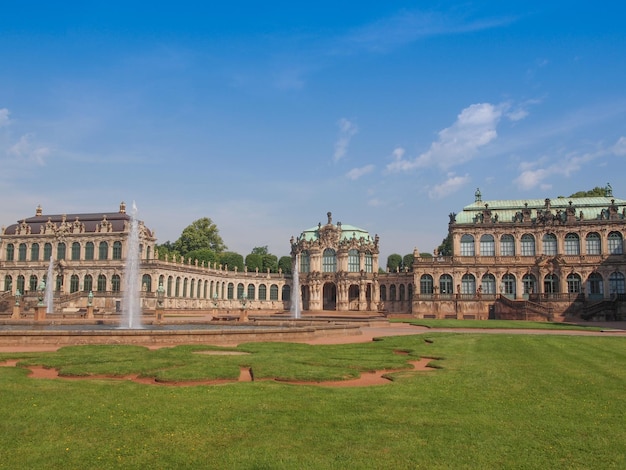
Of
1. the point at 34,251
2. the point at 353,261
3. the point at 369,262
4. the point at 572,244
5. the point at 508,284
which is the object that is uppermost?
the point at 572,244

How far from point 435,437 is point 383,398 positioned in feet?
11.8

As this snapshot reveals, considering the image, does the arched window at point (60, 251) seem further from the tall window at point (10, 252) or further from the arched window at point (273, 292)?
the arched window at point (273, 292)

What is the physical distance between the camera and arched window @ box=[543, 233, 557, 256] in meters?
84.8

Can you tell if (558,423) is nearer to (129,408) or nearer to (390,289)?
(129,408)

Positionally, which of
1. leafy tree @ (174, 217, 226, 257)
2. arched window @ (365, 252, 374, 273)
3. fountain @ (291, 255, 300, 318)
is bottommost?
fountain @ (291, 255, 300, 318)

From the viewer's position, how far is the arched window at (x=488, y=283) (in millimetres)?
85438

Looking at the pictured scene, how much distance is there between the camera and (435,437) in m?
11.0

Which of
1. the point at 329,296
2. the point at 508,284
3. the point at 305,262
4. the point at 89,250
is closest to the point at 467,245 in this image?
the point at 508,284

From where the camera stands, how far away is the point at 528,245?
85875 mm

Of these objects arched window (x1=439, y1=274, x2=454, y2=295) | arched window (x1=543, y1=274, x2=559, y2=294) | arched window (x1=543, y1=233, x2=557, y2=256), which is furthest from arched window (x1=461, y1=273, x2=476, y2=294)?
arched window (x1=543, y1=233, x2=557, y2=256)

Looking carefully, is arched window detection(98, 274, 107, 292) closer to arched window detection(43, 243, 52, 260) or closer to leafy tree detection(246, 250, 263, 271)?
arched window detection(43, 243, 52, 260)

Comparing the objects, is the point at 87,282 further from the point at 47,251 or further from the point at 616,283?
the point at 616,283

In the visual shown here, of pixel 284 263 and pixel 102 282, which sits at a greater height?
pixel 284 263

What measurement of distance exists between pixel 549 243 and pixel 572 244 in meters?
3.19
